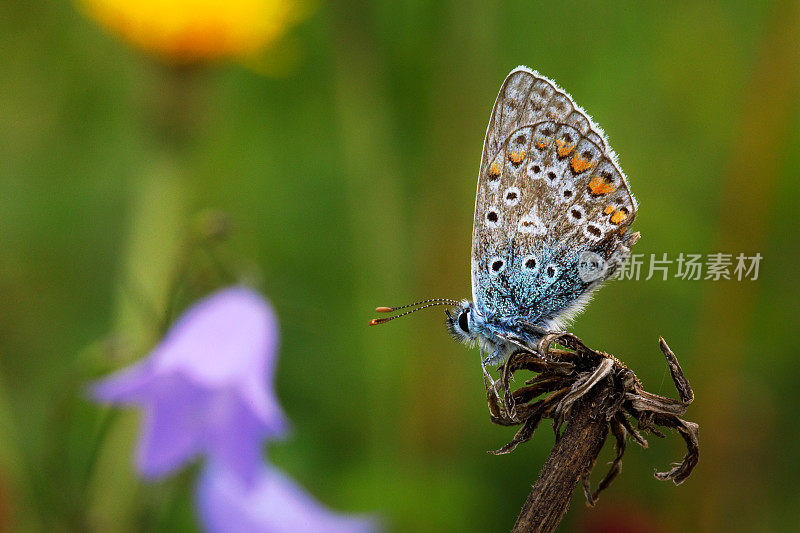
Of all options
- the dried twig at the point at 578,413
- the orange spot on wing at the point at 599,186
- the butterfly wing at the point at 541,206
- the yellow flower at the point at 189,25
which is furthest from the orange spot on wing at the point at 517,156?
the yellow flower at the point at 189,25

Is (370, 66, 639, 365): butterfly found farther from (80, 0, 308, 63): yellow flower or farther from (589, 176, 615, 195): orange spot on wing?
(80, 0, 308, 63): yellow flower

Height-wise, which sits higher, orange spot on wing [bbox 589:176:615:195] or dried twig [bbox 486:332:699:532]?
dried twig [bbox 486:332:699:532]

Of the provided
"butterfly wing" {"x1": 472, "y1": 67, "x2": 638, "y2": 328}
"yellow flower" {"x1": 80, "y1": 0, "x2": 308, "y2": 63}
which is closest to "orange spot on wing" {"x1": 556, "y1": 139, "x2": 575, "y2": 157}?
"butterfly wing" {"x1": 472, "y1": 67, "x2": 638, "y2": 328}

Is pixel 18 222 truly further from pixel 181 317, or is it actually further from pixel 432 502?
pixel 432 502

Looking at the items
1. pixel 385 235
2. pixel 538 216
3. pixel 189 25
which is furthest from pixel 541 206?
pixel 189 25

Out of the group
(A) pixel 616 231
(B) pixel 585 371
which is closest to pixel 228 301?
(A) pixel 616 231

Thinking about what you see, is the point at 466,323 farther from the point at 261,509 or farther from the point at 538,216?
the point at 261,509
